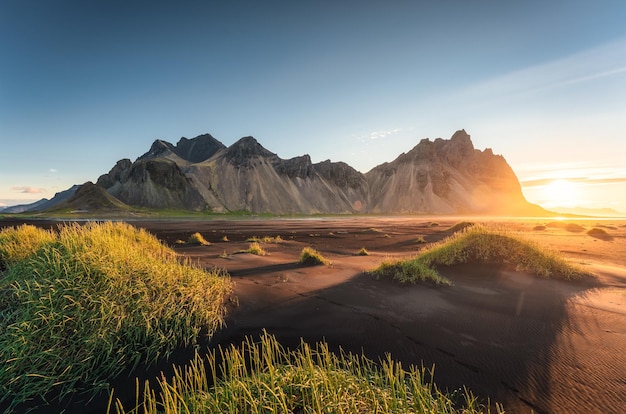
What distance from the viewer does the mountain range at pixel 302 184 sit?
121312 mm

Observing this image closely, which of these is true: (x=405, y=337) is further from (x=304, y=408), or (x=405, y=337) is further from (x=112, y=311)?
(x=112, y=311)

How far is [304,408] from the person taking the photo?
113 inches

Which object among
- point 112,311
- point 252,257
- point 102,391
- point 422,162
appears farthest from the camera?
point 422,162

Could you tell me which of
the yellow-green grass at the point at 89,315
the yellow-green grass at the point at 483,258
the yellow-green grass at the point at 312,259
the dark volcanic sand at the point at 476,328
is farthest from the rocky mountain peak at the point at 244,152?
the yellow-green grass at the point at 89,315

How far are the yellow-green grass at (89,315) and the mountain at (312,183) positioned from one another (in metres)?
123

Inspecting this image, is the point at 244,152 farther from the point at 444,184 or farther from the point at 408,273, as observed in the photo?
the point at 408,273

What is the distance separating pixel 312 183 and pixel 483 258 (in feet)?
480

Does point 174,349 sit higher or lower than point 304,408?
lower

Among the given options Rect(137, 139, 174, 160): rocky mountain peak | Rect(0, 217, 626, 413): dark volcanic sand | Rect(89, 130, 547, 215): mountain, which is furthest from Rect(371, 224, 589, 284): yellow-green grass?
Rect(137, 139, 174, 160): rocky mountain peak

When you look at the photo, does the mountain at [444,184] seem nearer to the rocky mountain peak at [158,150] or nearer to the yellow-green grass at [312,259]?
the rocky mountain peak at [158,150]

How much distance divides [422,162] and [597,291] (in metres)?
178

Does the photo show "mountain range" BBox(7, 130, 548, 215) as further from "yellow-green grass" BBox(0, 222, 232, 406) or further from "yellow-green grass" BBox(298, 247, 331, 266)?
"yellow-green grass" BBox(0, 222, 232, 406)

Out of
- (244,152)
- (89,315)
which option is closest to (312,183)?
(244,152)

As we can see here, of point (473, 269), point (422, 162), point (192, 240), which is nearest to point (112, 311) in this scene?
point (473, 269)
